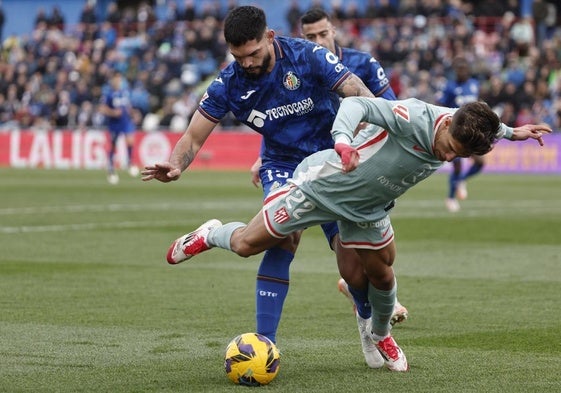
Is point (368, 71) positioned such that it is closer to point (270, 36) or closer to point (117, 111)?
point (270, 36)

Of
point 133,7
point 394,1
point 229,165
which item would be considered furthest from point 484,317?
point 133,7

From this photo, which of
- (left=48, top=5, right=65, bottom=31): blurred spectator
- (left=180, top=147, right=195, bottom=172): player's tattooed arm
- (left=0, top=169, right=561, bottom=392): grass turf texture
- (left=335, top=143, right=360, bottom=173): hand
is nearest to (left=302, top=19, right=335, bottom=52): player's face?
(left=0, top=169, right=561, bottom=392): grass turf texture

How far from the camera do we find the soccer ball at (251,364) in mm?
7004

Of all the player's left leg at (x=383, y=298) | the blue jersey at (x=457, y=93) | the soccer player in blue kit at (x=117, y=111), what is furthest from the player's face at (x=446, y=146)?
the soccer player in blue kit at (x=117, y=111)

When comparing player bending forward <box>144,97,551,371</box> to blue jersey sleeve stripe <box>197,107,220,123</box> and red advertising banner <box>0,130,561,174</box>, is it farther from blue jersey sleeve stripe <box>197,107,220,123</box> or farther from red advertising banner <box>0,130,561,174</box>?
red advertising banner <box>0,130,561,174</box>

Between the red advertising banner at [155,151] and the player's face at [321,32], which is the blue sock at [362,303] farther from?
the red advertising banner at [155,151]

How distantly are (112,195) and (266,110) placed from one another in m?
17.6

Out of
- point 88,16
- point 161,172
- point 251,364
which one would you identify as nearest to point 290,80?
point 161,172

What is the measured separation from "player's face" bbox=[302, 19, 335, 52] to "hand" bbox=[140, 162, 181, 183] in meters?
3.54

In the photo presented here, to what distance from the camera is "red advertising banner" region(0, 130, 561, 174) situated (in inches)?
1318

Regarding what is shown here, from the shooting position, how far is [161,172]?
766cm

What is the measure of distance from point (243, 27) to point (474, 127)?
1593 millimetres

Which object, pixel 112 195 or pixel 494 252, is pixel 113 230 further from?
pixel 112 195

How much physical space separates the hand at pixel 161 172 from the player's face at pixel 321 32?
139 inches
